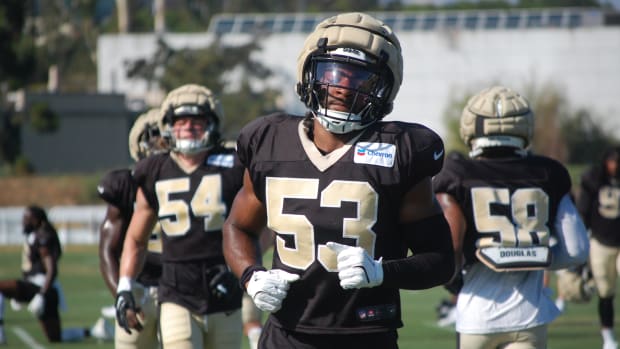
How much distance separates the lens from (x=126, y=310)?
19.1 feet

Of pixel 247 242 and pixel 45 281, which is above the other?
pixel 247 242

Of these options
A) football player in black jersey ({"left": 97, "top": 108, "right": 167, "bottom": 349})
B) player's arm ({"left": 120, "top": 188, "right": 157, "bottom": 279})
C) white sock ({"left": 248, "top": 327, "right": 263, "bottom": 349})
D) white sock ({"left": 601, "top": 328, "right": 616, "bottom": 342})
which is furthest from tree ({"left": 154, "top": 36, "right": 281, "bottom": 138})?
player's arm ({"left": 120, "top": 188, "right": 157, "bottom": 279})

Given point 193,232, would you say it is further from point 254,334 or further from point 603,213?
point 603,213

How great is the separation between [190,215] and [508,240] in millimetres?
1778

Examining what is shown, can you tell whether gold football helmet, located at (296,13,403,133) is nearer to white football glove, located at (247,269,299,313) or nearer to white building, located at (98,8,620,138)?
white football glove, located at (247,269,299,313)

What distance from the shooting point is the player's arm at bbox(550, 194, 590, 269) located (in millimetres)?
5887

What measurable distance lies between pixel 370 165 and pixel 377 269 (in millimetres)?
384

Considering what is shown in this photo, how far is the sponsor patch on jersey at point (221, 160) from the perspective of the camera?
260 inches

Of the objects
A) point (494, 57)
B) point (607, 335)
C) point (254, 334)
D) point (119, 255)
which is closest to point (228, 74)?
point (494, 57)

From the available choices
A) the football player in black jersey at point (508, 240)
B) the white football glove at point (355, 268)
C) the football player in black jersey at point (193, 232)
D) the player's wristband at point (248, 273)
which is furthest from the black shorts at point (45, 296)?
the white football glove at point (355, 268)

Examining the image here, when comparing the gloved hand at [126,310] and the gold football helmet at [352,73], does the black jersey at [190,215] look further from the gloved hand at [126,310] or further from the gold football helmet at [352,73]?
the gold football helmet at [352,73]

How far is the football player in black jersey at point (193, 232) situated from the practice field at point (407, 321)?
4.80 metres

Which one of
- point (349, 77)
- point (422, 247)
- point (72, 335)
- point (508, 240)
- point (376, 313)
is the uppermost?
point (349, 77)

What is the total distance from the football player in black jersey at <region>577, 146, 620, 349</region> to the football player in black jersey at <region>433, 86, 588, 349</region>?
533 centimetres
